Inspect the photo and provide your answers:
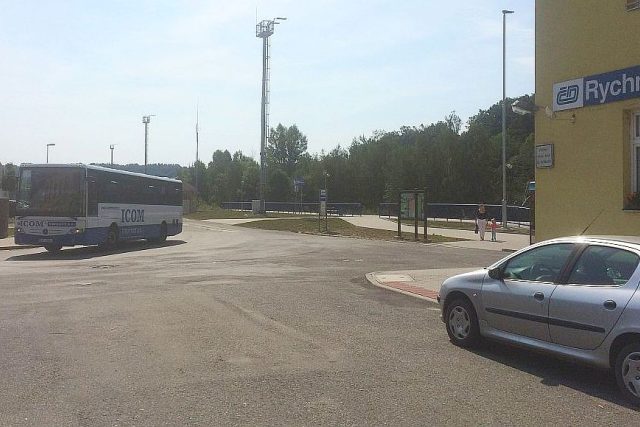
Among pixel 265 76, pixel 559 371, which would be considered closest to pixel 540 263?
pixel 559 371

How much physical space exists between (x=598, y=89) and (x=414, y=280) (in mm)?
5828

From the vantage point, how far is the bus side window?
21922 mm

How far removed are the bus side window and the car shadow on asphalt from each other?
57.6 feet

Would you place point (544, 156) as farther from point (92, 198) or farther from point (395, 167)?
point (395, 167)

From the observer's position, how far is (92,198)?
2214 centimetres

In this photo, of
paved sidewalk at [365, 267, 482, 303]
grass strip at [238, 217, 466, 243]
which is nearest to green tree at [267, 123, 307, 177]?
grass strip at [238, 217, 466, 243]

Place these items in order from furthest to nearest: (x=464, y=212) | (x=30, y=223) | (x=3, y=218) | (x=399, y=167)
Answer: (x=399, y=167) < (x=464, y=212) < (x=3, y=218) < (x=30, y=223)

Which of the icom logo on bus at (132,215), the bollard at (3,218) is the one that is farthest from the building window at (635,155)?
the bollard at (3,218)

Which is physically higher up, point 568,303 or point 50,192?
point 50,192

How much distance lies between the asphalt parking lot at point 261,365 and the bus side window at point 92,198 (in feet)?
30.1

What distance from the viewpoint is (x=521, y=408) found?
5258 millimetres

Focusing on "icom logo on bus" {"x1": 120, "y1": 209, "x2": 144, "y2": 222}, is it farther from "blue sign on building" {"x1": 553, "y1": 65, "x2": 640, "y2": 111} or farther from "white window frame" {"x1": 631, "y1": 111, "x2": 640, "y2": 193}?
"white window frame" {"x1": 631, "y1": 111, "x2": 640, "y2": 193}

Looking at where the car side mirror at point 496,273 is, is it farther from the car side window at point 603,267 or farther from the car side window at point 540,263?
the car side window at point 603,267

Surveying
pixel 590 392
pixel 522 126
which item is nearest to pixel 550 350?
pixel 590 392
